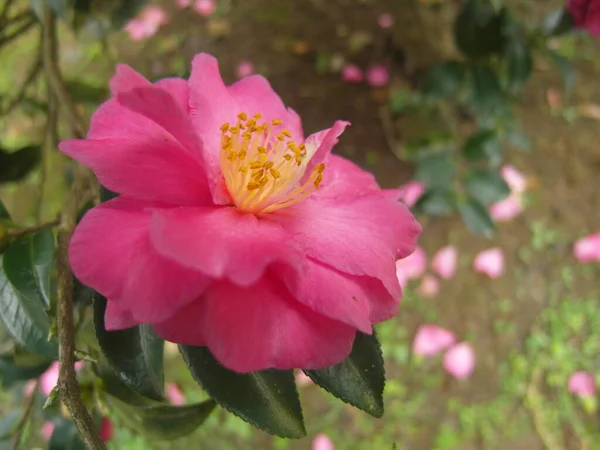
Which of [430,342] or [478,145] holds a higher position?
[478,145]

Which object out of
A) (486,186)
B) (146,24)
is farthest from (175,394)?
(146,24)

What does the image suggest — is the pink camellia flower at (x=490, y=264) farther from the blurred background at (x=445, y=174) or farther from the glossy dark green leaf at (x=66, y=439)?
the glossy dark green leaf at (x=66, y=439)

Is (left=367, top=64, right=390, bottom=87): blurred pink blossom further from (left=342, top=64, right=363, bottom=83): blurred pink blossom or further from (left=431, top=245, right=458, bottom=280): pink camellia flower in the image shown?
(left=431, top=245, right=458, bottom=280): pink camellia flower

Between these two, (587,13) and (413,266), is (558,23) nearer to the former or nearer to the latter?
(587,13)

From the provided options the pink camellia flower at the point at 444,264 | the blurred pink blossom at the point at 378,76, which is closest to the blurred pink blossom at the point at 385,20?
the blurred pink blossom at the point at 378,76

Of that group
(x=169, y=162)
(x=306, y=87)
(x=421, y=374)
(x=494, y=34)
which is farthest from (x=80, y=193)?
(x=306, y=87)

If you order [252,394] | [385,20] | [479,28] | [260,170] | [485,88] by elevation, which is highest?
[260,170]

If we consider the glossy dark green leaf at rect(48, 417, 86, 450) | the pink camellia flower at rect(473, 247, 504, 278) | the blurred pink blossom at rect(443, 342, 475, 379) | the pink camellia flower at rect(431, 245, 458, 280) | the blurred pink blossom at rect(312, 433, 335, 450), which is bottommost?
the blurred pink blossom at rect(443, 342, 475, 379)

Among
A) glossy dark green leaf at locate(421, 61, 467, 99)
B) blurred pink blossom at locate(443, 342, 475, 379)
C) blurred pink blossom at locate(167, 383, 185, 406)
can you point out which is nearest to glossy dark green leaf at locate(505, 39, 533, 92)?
glossy dark green leaf at locate(421, 61, 467, 99)
